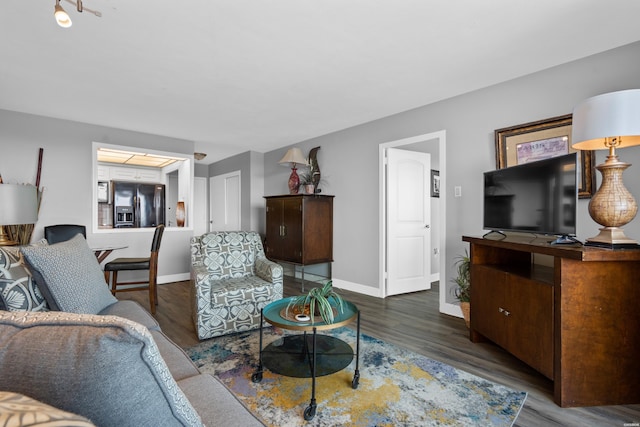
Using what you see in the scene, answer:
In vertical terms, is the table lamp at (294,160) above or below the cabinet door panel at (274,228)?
above

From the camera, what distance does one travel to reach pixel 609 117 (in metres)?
1.74

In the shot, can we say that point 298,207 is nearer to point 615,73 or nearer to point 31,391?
point 615,73

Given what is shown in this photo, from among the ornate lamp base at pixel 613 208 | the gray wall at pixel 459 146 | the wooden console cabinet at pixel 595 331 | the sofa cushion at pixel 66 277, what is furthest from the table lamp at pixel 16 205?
the ornate lamp base at pixel 613 208

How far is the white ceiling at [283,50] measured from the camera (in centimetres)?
198

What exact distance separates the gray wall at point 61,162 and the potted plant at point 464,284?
440 cm

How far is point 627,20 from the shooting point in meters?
2.08

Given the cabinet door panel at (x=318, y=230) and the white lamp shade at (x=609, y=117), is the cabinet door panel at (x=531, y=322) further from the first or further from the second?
the cabinet door panel at (x=318, y=230)

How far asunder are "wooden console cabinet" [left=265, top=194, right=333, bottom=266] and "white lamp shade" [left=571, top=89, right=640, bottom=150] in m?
3.19

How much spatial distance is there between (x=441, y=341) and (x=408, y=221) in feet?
6.43

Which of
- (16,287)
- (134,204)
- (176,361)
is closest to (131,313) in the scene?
(16,287)

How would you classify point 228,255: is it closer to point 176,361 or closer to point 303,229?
point 303,229

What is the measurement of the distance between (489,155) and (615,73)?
105 cm

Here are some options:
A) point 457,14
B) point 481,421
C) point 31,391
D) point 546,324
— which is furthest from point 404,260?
point 31,391

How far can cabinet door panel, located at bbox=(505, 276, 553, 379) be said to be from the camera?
1.94 m
